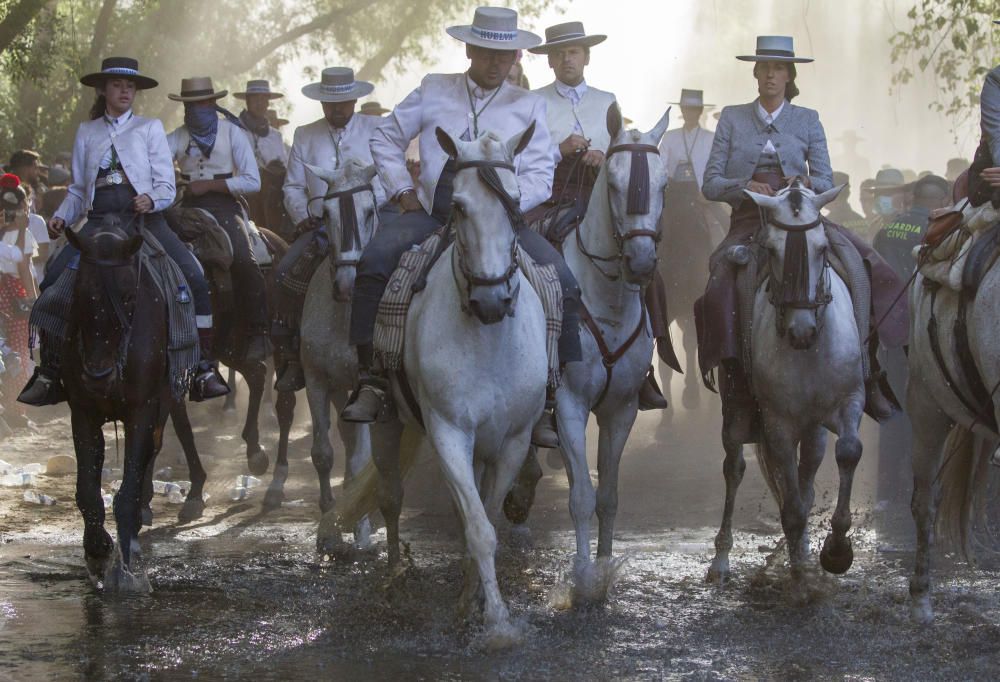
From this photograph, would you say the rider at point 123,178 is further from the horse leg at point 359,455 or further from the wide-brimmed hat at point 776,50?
the wide-brimmed hat at point 776,50

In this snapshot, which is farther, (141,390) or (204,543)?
(204,543)

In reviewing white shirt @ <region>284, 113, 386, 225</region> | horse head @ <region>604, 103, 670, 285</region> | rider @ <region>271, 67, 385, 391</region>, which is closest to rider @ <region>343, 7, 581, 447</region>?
horse head @ <region>604, 103, 670, 285</region>

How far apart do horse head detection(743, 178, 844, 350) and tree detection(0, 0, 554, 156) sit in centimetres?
1445

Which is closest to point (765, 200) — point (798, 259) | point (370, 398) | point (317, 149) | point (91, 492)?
point (798, 259)

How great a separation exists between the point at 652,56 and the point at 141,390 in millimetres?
51853

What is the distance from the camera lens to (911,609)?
335 inches

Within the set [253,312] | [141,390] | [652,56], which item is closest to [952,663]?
[141,390]

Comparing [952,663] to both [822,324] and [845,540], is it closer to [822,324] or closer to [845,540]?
[845,540]

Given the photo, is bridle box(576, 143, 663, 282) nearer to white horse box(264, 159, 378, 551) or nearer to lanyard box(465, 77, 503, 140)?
lanyard box(465, 77, 503, 140)

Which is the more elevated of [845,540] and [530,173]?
[530,173]

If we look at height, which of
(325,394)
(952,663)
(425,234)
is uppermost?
(425,234)

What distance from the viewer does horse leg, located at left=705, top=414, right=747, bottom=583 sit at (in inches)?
377

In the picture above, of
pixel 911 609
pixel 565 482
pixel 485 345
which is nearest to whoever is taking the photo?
pixel 485 345

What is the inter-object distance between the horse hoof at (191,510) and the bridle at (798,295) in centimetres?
501
